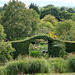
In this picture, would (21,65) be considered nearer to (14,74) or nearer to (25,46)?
(14,74)

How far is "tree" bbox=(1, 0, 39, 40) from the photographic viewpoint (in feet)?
54.0

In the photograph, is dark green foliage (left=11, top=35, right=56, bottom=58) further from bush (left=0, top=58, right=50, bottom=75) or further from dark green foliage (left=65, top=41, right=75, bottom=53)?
bush (left=0, top=58, right=50, bottom=75)

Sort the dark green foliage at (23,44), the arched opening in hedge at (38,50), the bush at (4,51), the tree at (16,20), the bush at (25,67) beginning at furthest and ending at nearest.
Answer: the tree at (16,20)
the arched opening in hedge at (38,50)
the dark green foliage at (23,44)
the bush at (4,51)
the bush at (25,67)

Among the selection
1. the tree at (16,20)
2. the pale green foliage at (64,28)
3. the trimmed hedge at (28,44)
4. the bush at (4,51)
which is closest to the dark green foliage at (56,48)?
the trimmed hedge at (28,44)

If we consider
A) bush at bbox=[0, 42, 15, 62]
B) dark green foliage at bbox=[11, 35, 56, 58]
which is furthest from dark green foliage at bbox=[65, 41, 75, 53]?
bush at bbox=[0, 42, 15, 62]

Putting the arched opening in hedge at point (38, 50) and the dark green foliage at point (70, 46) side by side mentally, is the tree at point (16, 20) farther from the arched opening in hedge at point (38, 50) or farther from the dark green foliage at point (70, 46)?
the dark green foliage at point (70, 46)

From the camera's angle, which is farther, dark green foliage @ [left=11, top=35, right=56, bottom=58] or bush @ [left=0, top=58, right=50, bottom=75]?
dark green foliage @ [left=11, top=35, right=56, bottom=58]

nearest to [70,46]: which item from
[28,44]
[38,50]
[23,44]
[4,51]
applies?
[38,50]

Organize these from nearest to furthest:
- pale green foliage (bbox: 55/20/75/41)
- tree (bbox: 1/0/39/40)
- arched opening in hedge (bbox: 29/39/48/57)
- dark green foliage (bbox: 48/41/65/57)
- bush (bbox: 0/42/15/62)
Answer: bush (bbox: 0/42/15/62), dark green foliage (bbox: 48/41/65/57), arched opening in hedge (bbox: 29/39/48/57), tree (bbox: 1/0/39/40), pale green foliage (bbox: 55/20/75/41)

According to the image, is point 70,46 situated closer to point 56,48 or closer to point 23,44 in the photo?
point 56,48

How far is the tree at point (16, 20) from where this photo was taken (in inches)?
648

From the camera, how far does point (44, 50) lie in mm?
13805

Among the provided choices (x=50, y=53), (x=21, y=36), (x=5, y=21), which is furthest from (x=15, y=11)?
(x=50, y=53)

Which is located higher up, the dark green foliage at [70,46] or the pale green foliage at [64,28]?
the pale green foliage at [64,28]
